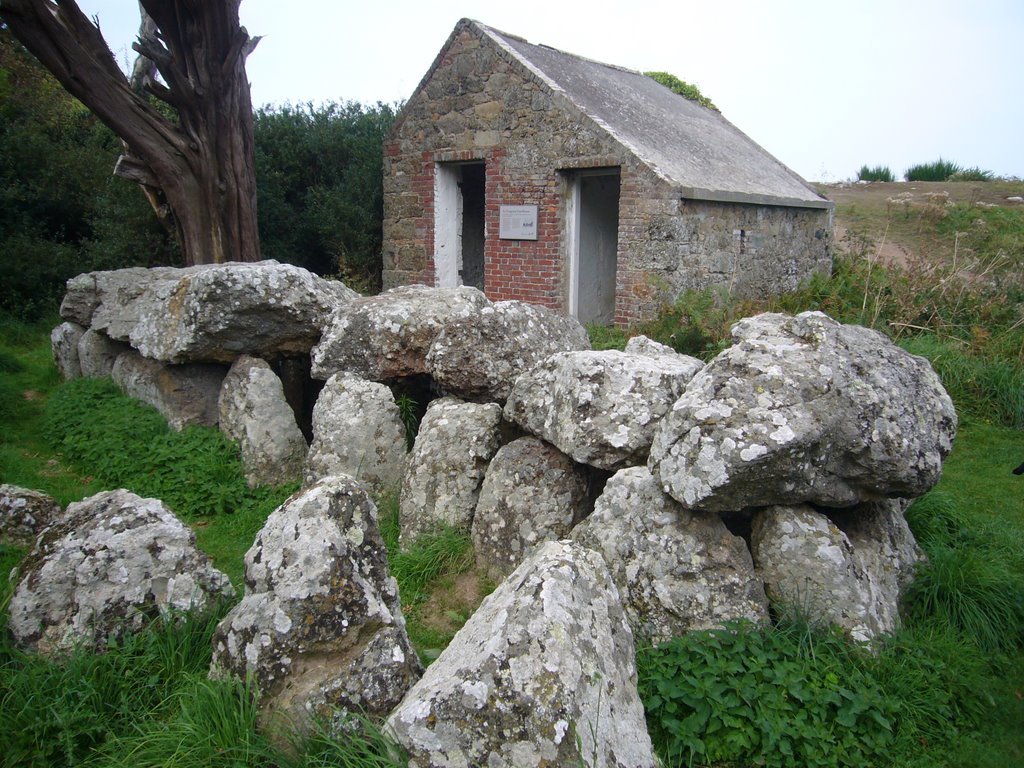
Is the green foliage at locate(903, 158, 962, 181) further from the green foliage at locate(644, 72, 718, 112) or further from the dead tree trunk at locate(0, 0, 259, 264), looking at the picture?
the dead tree trunk at locate(0, 0, 259, 264)

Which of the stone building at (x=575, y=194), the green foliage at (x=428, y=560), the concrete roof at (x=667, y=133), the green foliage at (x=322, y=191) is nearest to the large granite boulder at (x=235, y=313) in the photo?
the green foliage at (x=428, y=560)

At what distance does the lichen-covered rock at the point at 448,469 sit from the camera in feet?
17.4

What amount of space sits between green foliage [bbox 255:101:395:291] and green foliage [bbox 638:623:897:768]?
11.6 meters

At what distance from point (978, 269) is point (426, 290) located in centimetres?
836

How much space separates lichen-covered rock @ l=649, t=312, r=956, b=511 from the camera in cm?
376

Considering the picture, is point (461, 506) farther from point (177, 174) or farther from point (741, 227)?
point (741, 227)

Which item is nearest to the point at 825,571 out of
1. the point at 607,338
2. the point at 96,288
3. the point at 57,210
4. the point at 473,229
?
the point at 607,338

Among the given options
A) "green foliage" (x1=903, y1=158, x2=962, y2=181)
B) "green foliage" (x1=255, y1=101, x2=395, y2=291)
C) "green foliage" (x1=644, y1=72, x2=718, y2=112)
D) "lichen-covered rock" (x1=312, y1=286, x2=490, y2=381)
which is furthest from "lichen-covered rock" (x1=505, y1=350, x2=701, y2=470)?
"green foliage" (x1=903, y1=158, x2=962, y2=181)

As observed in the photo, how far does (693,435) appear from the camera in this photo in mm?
3879

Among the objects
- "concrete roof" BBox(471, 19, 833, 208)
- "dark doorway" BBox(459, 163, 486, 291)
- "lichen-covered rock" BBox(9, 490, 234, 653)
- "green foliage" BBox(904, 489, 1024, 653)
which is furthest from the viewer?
"dark doorway" BBox(459, 163, 486, 291)

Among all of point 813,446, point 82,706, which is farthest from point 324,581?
point 813,446

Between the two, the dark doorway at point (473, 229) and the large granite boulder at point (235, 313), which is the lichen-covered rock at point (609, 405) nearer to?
the large granite boulder at point (235, 313)

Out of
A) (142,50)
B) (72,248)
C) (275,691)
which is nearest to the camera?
(275,691)

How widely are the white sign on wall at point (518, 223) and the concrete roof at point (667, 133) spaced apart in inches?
68.4
